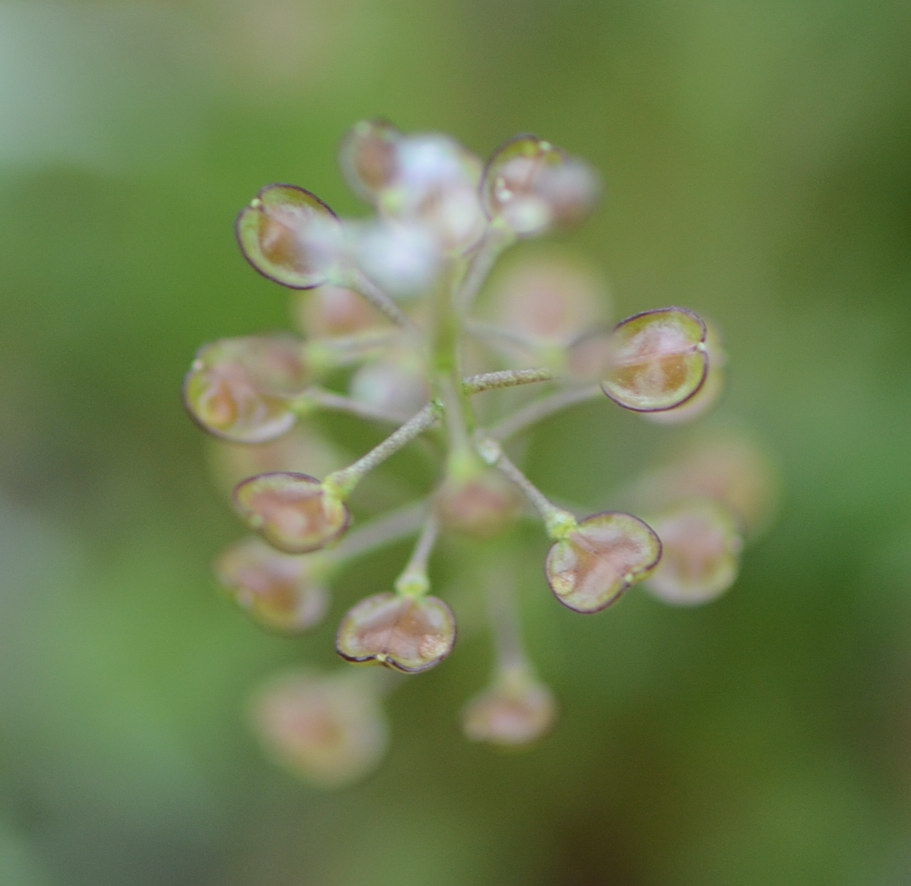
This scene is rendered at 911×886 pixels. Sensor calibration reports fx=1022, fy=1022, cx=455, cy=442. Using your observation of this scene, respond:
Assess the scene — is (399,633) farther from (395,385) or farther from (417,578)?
(395,385)

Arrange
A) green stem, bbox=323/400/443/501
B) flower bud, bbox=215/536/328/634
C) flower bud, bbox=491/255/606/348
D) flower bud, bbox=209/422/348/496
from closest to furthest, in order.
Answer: green stem, bbox=323/400/443/501 < flower bud, bbox=215/536/328/634 < flower bud, bbox=209/422/348/496 < flower bud, bbox=491/255/606/348

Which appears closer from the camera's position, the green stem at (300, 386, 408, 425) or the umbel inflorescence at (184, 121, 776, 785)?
the umbel inflorescence at (184, 121, 776, 785)

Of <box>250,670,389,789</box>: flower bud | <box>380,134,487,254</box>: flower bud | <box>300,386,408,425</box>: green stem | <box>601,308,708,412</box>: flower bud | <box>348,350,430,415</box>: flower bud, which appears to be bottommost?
<box>250,670,389,789</box>: flower bud

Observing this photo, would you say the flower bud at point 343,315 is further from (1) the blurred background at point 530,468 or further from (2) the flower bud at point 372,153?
(1) the blurred background at point 530,468

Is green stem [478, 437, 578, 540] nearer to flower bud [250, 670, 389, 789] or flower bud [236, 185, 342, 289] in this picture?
flower bud [236, 185, 342, 289]

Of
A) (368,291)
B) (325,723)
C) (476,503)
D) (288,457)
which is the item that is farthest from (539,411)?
(325,723)

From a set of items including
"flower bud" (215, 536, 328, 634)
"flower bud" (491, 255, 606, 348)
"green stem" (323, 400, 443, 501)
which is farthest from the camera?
"flower bud" (491, 255, 606, 348)

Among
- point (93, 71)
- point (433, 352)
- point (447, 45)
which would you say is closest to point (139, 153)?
point (93, 71)

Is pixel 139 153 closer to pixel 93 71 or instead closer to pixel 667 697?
pixel 93 71

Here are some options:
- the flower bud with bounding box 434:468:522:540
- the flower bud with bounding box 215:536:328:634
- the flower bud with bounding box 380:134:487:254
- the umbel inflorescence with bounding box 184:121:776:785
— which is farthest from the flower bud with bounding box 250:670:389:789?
the flower bud with bounding box 380:134:487:254
